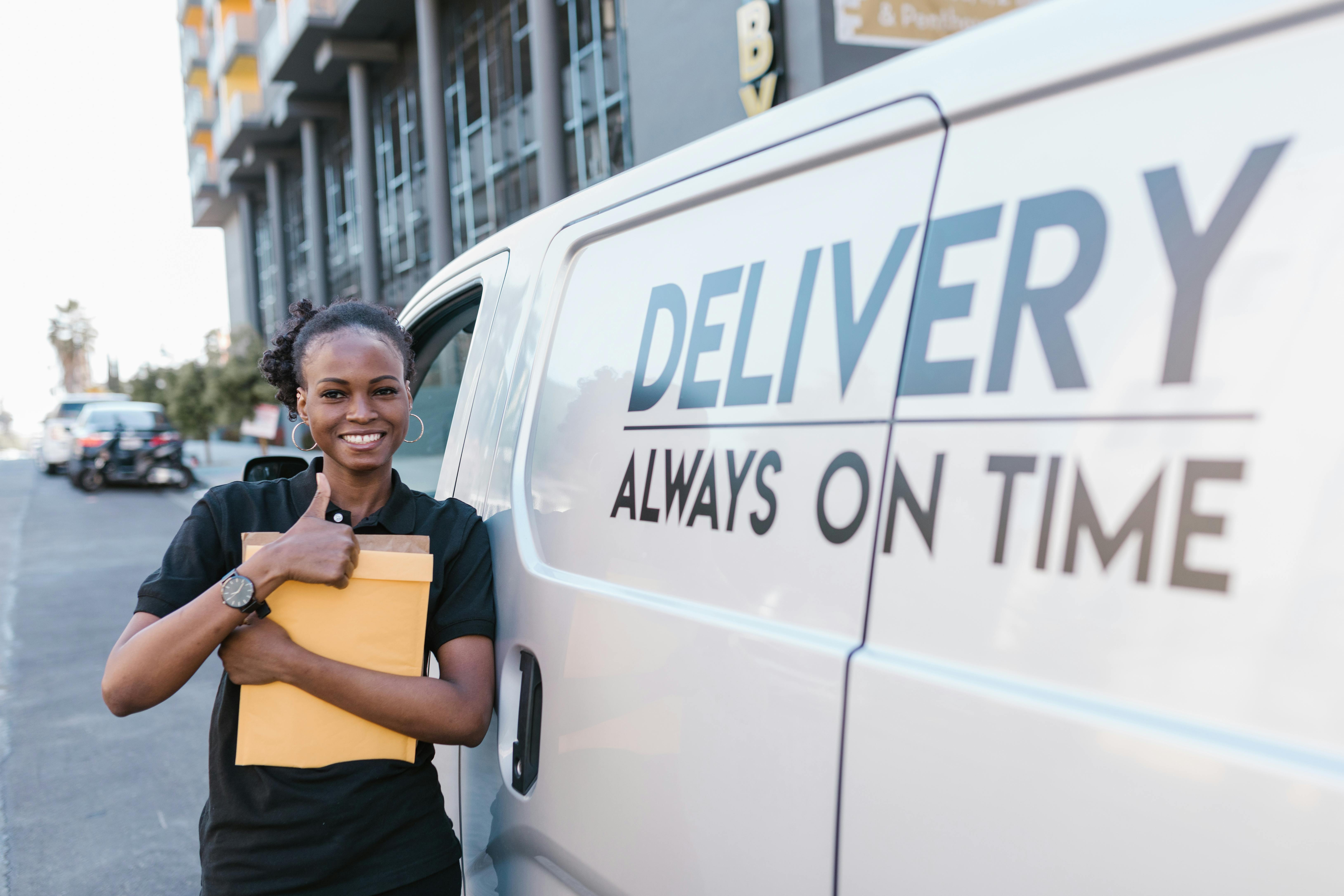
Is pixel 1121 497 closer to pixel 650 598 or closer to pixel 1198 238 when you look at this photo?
pixel 1198 238

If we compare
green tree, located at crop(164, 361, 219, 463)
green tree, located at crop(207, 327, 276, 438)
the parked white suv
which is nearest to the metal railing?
the parked white suv

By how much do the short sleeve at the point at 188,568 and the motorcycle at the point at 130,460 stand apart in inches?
680

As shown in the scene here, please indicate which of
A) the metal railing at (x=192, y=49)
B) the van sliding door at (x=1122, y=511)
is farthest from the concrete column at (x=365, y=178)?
the van sliding door at (x=1122, y=511)

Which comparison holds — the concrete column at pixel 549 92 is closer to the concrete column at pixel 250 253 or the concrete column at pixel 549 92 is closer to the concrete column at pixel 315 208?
the concrete column at pixel 315 208

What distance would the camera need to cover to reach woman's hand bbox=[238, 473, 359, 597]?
1496mm

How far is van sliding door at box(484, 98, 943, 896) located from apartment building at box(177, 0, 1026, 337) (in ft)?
2.55

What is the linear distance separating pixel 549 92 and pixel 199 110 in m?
30.8

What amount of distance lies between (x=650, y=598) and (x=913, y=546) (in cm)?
48

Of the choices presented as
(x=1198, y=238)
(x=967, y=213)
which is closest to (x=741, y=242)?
(x=967, y=213)

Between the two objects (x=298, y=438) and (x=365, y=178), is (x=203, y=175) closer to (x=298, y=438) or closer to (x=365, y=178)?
(x=365, y=178)

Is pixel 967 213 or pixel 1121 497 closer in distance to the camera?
pixel 1121 497

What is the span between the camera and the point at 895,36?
847 cm

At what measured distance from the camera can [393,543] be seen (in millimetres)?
1610

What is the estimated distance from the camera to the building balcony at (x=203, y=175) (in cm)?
3853
